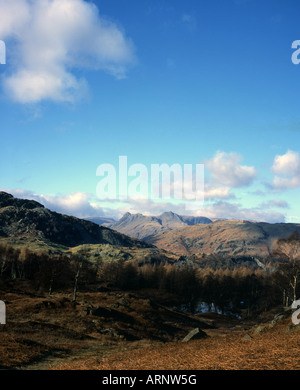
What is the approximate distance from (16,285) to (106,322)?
59110mm

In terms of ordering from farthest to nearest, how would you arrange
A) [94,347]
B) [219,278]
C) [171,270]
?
[171,270], [219,278], [94,347]

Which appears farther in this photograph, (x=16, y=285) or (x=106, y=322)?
(x=16, y=285)

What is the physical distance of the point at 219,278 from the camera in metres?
125

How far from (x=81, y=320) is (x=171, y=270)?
96671mm

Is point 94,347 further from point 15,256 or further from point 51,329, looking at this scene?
point 15,256

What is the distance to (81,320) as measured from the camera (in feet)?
149
